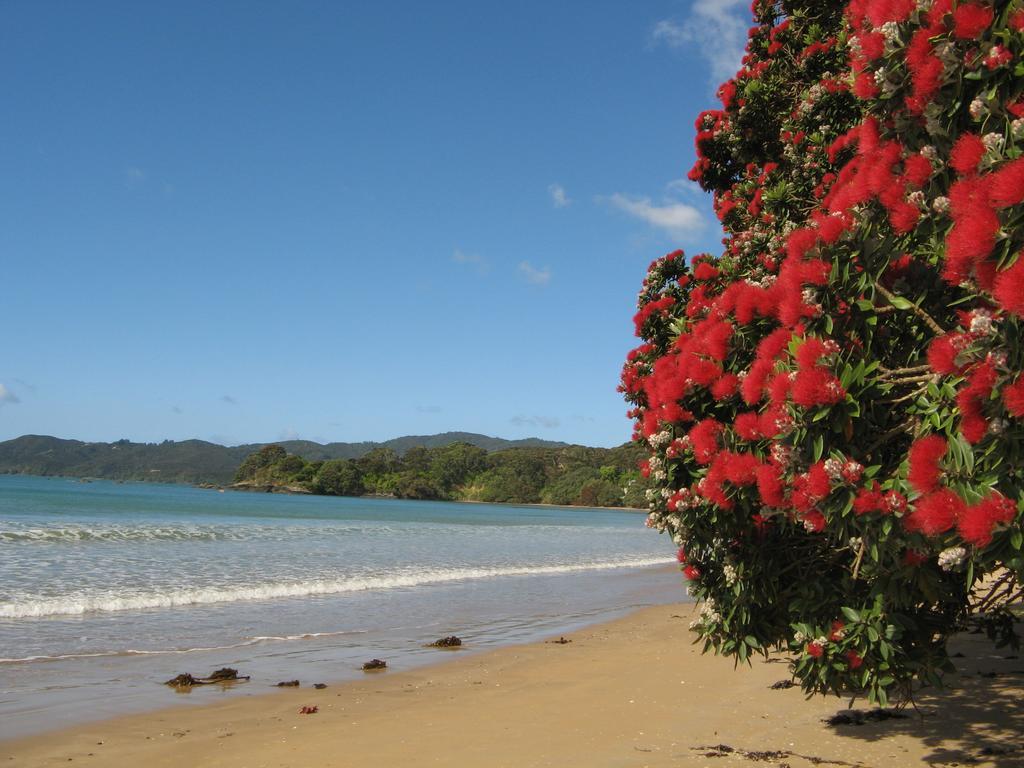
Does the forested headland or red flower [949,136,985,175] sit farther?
the forested headland

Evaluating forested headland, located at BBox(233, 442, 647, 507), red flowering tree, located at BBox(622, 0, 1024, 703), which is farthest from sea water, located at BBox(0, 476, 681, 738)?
forested headland, located at BBox(233, 442, 647, 507)

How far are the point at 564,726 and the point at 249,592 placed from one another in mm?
12631

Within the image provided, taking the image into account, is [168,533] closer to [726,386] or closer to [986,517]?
[726,386]

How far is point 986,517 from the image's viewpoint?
2855mm

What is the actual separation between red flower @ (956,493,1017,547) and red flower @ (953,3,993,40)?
74.9 inches

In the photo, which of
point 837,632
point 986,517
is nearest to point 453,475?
point 837,632

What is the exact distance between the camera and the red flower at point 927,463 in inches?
123

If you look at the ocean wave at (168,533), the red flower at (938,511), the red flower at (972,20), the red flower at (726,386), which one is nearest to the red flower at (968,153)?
the red flower at (972,20)

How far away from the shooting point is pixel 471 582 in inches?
896

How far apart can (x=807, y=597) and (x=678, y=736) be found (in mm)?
2912

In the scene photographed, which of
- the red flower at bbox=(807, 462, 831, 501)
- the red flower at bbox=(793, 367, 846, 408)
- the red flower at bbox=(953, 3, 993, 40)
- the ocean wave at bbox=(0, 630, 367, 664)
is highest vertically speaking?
the red flower at bbox=(953, 3, 993, 40)

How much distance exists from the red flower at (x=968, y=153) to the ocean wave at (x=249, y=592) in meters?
16.0

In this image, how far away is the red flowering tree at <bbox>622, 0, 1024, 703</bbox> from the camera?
2930 mm

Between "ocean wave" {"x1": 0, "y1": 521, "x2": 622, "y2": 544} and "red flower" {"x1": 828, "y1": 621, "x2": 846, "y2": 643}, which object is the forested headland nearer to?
"ocean wave" {"x1": 0, "y1": 521, "x2": 622, "y2": 544}
